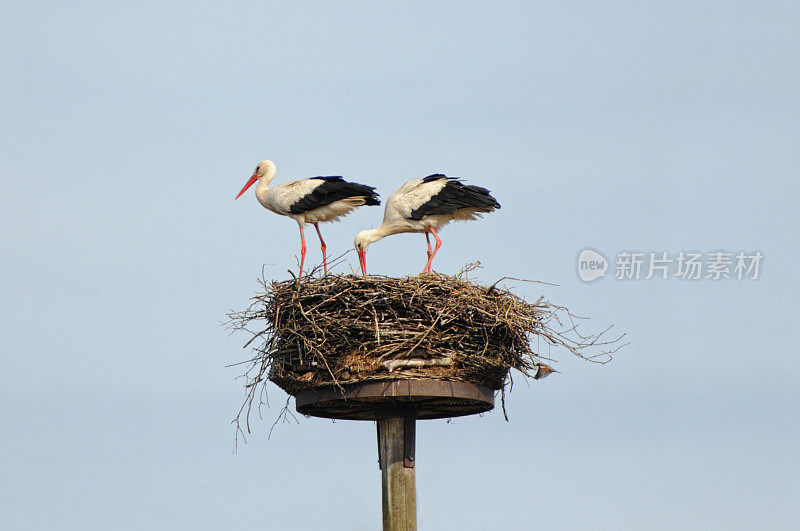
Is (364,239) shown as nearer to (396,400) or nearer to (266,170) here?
(266,170)

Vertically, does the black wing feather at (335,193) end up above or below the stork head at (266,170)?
below

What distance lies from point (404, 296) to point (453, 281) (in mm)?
567

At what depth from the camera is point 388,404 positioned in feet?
29.9

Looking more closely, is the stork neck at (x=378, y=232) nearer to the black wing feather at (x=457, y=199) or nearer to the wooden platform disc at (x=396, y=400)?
the black wing feather at (x=457, y=199)

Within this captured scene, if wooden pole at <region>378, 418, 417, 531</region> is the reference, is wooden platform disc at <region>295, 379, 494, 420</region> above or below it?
above

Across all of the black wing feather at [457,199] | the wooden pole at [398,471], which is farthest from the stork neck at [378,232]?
the wooden pole at [398,471]

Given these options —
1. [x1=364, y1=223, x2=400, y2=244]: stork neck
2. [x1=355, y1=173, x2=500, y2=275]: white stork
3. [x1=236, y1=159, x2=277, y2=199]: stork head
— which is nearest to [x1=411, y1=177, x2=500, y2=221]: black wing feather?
[x1=355, y1=173, x2=500, y2=275]: white stork

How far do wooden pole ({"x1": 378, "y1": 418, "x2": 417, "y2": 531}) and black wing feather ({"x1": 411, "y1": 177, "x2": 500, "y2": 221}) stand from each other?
10.1 ft

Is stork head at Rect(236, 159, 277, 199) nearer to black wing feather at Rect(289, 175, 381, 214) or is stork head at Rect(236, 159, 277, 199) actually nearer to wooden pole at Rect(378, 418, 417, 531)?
black wing feather at Rect(289, 175, 381, 214)

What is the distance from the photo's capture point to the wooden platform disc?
28.5 ft

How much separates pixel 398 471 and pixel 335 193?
382 centimetres

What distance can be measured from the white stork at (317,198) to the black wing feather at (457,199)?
711 millimetres

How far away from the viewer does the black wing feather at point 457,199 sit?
455 inches

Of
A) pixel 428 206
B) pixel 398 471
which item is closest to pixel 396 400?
pixel 398 471
